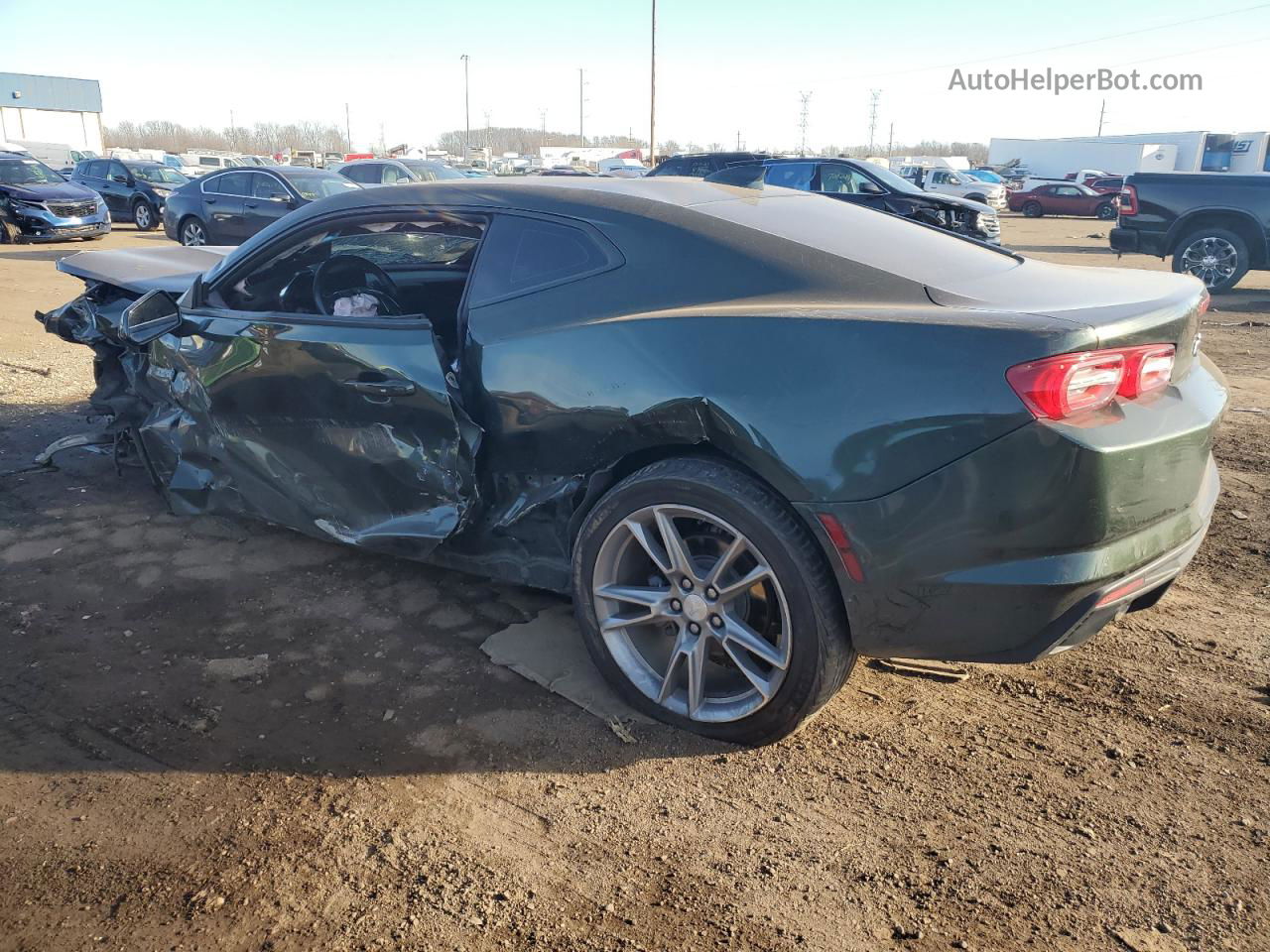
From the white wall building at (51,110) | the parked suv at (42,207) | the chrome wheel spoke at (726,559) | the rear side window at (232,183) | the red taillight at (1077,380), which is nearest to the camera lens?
the red taillight at (1077,380)

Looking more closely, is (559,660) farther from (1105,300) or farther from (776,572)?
(1105,300)

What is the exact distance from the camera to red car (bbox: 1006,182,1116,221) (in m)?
35.7

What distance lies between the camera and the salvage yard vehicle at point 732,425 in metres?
2.44

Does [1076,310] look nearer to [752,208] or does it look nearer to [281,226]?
[752,208]

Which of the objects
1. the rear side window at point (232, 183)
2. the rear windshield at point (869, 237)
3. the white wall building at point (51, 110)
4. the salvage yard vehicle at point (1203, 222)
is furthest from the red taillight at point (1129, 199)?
the white wall building at point (51, 110)

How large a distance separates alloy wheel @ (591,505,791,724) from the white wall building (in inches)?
2848

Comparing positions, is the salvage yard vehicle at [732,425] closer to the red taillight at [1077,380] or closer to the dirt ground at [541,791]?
the red taillight at [1077,380]

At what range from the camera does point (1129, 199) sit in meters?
12.8

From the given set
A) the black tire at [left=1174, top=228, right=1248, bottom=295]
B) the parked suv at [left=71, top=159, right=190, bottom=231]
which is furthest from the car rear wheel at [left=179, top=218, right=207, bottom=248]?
Result: the black tire at [left=1174, top=228, right=1248, bottom=295]

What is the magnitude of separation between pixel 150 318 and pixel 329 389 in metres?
1.31

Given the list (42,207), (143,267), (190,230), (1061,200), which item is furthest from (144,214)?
(1061,200)

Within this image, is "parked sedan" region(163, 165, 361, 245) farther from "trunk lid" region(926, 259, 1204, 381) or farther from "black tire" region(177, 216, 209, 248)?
"trunk lid" region(926, 259, 1204, 381)

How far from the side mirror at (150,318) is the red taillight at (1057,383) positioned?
354cm

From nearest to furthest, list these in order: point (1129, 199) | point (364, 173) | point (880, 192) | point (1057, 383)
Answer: point (1057, 383) < point (1129, 199) < point (880, 192) < point (364, 173)
